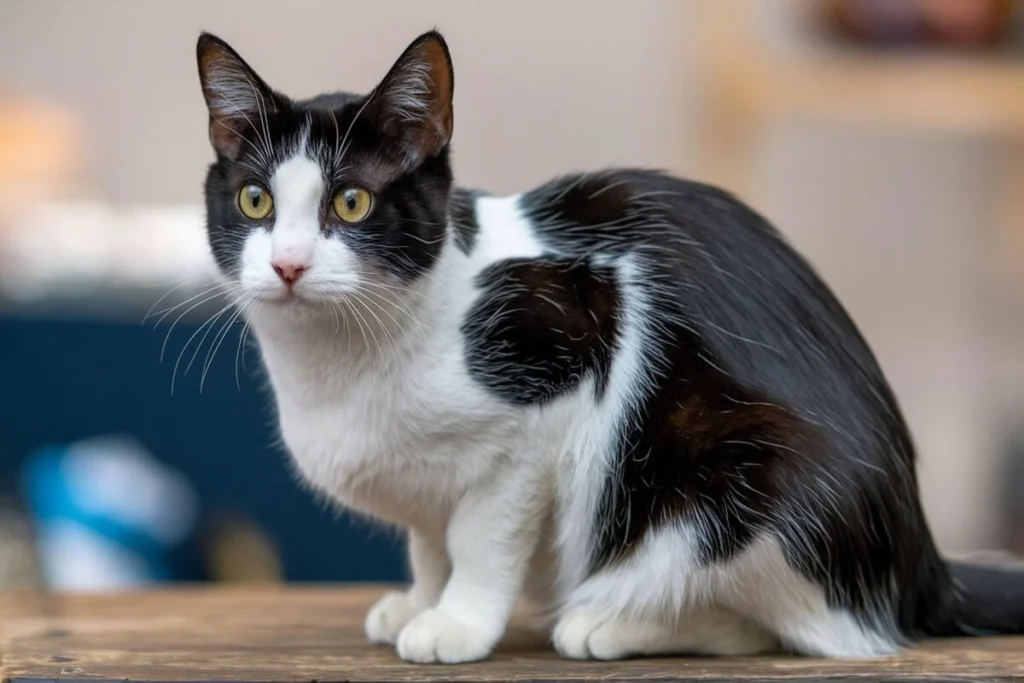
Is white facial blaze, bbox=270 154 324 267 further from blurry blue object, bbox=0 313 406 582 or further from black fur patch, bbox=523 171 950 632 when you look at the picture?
blurry blue object, bbox=0 313 406 582

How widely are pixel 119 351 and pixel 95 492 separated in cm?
25

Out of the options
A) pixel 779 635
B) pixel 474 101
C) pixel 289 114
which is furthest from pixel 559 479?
pixel 474 101

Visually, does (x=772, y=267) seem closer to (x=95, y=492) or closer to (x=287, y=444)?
(x=287, y=444)

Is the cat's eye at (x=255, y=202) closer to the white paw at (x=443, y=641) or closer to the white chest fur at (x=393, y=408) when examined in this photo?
the white chest fur at (x=393, y=408)

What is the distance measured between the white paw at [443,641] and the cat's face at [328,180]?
275 millimetres

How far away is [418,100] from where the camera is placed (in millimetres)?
924

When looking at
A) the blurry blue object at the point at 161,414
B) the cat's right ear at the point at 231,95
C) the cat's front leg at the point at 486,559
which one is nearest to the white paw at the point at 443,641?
the cat's front leg at the point at 486,559

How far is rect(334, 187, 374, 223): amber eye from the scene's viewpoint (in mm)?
902

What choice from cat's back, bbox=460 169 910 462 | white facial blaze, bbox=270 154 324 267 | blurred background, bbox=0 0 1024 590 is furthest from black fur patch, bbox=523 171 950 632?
blurred background, bbox=0 0 1024 590

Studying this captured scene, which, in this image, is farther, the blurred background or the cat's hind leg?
the blurred background

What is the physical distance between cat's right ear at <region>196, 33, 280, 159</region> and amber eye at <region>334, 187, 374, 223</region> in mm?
93

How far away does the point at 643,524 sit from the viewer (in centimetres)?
96

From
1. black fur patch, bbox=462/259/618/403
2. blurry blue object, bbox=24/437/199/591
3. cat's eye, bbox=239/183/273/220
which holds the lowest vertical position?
blurry blue object, bbox=24/437/199/591

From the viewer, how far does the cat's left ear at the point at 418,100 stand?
90 centimetres
